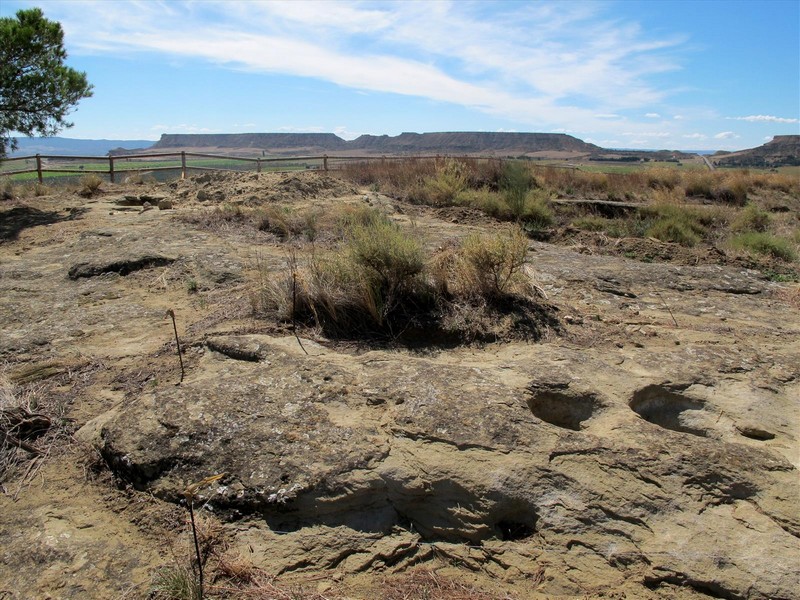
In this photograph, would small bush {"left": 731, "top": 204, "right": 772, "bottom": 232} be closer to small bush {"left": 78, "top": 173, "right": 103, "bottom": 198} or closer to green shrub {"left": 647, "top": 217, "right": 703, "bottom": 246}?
green shrub {"left": 647, "top": 217, "right": 703, "bottom": 246}

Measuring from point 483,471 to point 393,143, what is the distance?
127299 mm

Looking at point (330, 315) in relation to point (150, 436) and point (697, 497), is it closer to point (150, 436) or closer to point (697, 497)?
point (150, 436)

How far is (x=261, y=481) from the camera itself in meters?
3.11

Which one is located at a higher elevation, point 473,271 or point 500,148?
point 500,148

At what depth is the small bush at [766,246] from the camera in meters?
8.95

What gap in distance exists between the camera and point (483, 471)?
10.5 feet

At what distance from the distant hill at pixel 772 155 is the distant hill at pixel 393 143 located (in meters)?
29.6

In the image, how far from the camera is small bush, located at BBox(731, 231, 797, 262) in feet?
29.4

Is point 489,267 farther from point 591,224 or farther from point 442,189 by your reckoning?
point 442,189

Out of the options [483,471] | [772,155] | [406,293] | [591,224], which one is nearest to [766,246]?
[591,224]

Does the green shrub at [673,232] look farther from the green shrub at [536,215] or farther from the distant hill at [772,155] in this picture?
the distant hill at [772,155]

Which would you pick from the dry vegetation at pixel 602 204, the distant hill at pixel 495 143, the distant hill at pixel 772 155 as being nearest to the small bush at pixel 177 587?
the dry vegetation at pixel 602 204

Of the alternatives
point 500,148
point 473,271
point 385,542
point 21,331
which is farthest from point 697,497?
point 500,148

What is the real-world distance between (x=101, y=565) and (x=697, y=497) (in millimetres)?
2968
